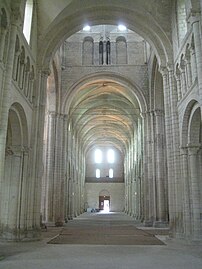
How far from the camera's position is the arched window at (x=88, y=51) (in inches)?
1229

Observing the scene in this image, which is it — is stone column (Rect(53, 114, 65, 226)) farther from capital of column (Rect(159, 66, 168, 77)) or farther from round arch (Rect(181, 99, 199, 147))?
round arch (Rect(181, 99, 199, 147))

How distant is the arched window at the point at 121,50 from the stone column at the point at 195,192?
18.4 metres

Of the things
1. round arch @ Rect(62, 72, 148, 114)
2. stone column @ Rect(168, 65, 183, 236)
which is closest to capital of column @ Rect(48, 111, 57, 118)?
round arch @ Rect(62, 72, 148, 114)

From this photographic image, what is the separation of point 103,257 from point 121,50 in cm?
2513

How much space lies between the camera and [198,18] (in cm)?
1240

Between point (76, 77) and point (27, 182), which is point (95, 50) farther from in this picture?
point (27, 182)

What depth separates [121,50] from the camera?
31.5 m

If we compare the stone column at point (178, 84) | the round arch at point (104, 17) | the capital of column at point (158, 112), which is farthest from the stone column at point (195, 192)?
the capital of column at point (158, 112)

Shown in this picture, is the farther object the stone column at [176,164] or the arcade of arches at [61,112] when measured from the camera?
the stone column at [176,164]

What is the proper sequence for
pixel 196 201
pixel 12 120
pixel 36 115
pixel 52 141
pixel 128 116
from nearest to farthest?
1. pixel 196 201
2. pixel 12 120
3. pixel 36 115
4. pixel 52 141
5. pixel 128 116

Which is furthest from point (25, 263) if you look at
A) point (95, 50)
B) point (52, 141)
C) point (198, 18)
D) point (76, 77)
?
point (95, 50)

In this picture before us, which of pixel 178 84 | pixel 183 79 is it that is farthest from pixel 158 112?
pixel 183 79

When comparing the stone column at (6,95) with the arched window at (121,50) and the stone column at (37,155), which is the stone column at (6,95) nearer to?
the stone column at (37,155)

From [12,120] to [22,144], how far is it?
1319 mm
